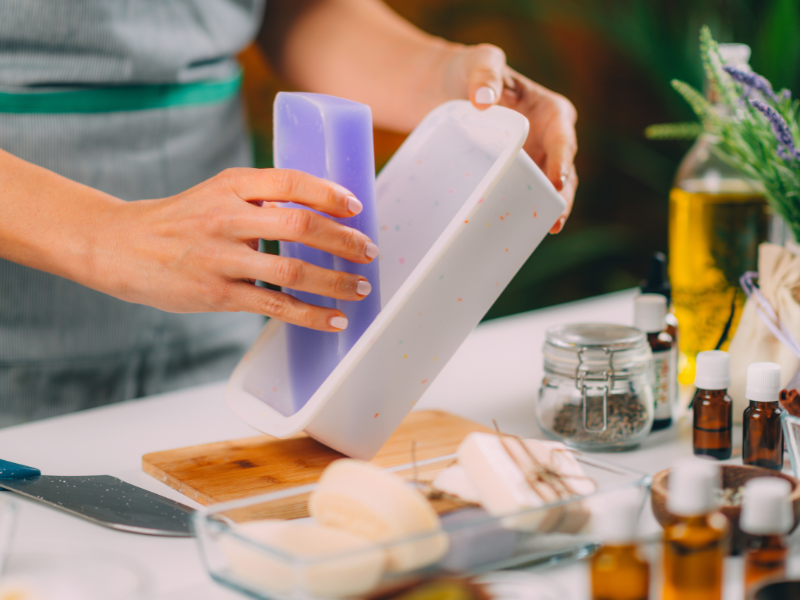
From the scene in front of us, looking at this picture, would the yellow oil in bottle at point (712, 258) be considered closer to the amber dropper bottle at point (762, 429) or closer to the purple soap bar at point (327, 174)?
the amber dropper bottle at point (762, 429)

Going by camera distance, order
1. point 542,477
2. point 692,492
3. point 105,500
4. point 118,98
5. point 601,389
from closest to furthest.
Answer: point 692,492 < point 542,477 < point 105,500 < point 601,389 < point 118,98

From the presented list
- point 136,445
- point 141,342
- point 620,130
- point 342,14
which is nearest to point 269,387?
point 136,445

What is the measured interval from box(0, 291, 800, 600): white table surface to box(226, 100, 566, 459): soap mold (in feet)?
0.39

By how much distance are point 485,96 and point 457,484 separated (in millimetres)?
383

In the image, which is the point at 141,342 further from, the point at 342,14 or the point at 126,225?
the point at 342,14

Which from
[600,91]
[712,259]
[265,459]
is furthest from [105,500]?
[600,91]

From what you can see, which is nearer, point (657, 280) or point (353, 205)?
point (353, 205)

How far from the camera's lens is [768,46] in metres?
2.01

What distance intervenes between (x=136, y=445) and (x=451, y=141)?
43 cm

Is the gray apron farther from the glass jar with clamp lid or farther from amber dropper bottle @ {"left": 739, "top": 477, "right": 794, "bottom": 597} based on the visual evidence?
amber dropper bottle @ {"left": 739, "top": 477, "right": 794, "bottom": 597}

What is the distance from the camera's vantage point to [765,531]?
16.3 inches

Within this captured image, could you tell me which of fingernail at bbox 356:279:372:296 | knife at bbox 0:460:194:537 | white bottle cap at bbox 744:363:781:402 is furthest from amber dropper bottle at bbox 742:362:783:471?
knife at bbox 0:460:194:537

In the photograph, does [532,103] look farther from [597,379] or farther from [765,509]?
[765,509]

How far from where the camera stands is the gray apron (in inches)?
36.5
